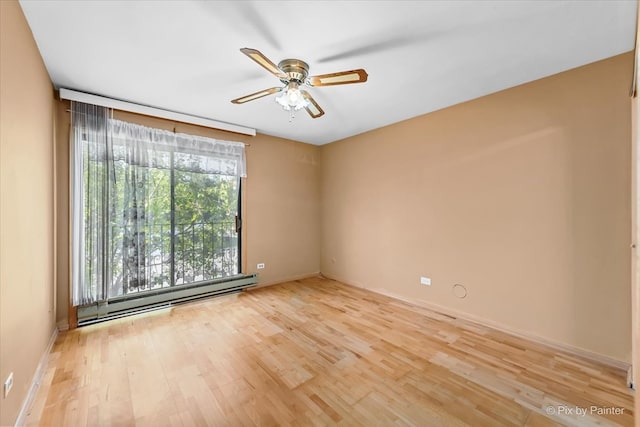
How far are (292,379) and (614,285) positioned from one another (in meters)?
2.72

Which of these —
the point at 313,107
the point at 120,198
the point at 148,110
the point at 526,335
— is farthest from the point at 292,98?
the point at 526,335

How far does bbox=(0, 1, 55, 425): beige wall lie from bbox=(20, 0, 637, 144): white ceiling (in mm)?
322

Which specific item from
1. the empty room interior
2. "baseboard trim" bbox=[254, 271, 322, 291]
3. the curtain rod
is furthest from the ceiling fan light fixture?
"baseboard trim" bbox=[254, 271, 322, 291]

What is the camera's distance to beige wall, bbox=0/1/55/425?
1402 mm

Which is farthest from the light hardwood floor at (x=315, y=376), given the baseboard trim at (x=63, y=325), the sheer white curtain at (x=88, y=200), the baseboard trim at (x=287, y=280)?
the baseboard trim at (x=287, y=280)

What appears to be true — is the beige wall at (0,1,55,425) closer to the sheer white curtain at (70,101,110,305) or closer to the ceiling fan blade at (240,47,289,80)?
the sheer white curtain at (70,101,110,305)

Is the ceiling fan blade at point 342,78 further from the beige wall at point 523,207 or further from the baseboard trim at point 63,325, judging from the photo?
the baseboard trim at point 63,325

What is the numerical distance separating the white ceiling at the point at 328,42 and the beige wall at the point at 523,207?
0.36 m

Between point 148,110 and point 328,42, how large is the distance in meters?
2.47

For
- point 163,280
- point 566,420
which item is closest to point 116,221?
point 163,280

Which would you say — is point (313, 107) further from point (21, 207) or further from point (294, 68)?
point (21, 207)

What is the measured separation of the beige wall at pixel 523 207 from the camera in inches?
83.1

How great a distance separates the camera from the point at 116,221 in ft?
9.75

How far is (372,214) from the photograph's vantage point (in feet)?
13.3
